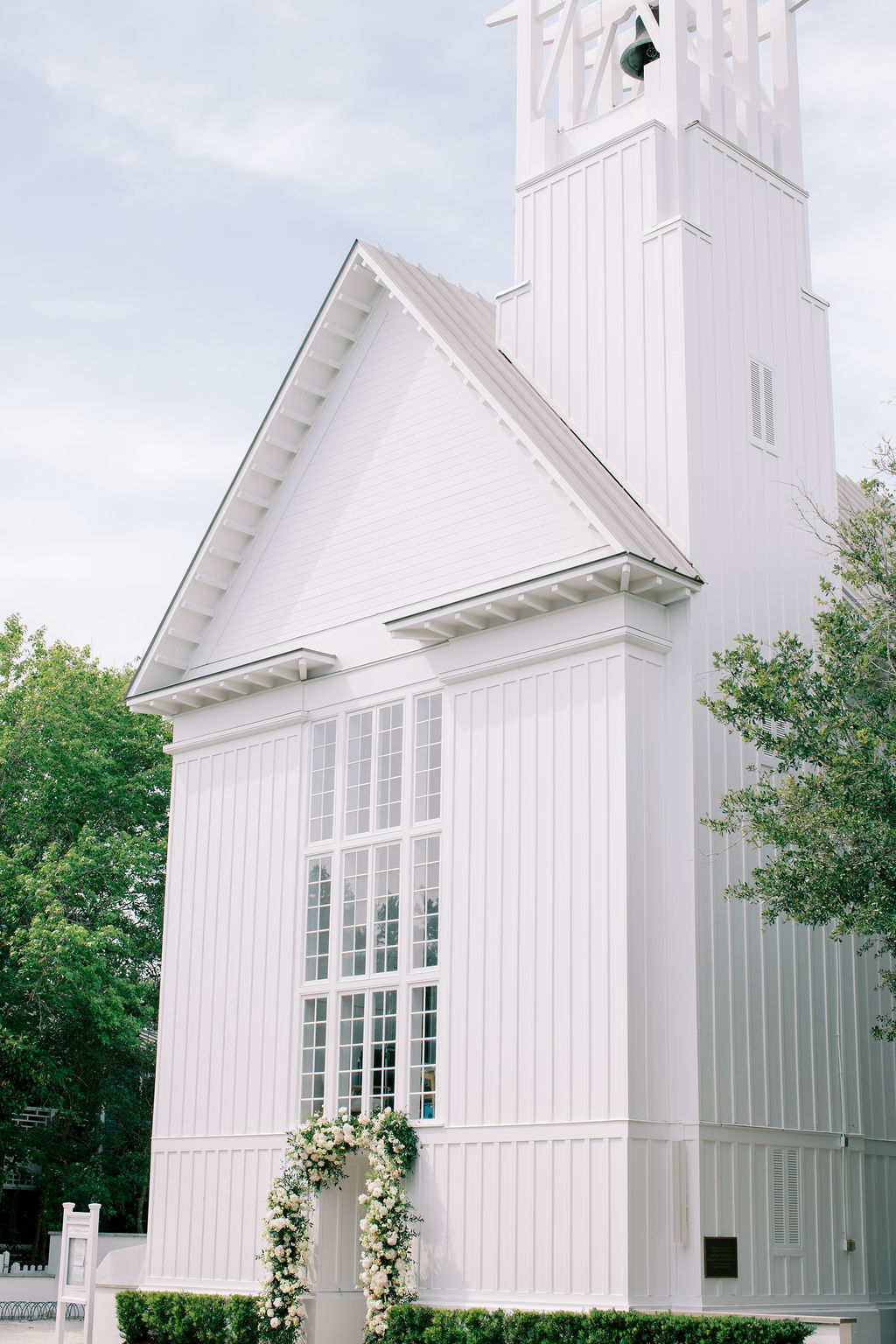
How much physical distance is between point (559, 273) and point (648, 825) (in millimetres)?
8206

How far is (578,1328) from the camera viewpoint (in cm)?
1447

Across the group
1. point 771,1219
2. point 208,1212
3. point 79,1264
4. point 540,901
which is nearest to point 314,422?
point 540,901

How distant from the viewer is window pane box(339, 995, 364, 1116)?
18.5 metres

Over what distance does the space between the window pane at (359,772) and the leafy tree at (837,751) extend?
599cm

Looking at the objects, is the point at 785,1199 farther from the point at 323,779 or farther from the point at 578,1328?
the point at 323,779

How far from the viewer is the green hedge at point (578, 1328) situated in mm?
13273

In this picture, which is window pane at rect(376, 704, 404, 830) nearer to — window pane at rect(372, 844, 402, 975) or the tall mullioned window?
the tall mullioned window

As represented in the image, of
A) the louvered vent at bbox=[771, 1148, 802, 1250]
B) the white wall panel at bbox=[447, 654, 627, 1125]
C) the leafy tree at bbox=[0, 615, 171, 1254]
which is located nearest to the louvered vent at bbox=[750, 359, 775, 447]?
the white wall panel at bbox=[447, 654, 627, 1125]

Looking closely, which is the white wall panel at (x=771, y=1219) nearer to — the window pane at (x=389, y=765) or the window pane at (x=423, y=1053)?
the window pane at (x=423, y=1053)

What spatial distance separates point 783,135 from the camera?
2123 centimetres

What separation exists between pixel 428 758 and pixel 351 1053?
389 cm

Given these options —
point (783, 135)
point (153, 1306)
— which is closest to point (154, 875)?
point (153, 1306)

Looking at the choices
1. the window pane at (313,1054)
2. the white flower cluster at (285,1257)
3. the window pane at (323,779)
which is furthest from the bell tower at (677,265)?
the white flower cluster at (285,1257)

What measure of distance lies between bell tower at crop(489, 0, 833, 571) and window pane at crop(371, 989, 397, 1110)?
266 inches
